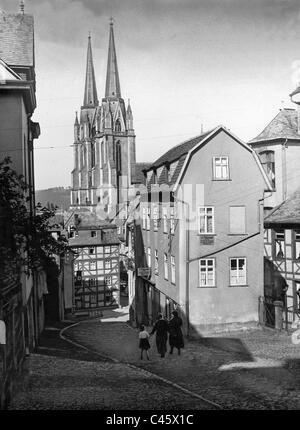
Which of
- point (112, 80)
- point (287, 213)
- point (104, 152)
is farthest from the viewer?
point (104, 152)

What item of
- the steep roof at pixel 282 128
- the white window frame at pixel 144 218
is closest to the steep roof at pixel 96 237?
the white window frame at pixel 144 218

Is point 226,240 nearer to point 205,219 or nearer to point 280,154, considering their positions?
point 205,219

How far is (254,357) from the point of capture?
1622 cm

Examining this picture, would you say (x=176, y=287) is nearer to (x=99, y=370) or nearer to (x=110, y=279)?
(x=99, y=370)

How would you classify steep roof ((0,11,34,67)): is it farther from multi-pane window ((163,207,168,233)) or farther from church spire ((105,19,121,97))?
church spire ((105,19,121,97))

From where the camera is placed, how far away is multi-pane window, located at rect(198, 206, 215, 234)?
22125mm

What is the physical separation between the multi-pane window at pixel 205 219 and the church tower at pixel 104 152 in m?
58.6

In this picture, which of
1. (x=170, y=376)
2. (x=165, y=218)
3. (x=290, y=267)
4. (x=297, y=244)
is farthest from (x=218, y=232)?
(x=170, y=376)

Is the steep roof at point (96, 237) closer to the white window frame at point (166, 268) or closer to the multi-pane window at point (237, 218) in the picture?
the white window frame at point (166, 268)

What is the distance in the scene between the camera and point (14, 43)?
17266 millimetres

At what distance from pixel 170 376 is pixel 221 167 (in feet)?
35.5

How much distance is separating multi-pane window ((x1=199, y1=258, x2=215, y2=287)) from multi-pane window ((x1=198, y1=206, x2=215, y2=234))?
128 centimetres

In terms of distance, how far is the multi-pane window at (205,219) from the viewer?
22.1 m

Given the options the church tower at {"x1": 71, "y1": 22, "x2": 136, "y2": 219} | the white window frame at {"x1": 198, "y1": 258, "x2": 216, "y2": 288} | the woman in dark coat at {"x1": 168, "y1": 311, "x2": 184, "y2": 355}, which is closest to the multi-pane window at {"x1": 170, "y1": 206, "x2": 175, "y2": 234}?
the white window frame at {"x1": 198, "y1": 258, "x2": 216, "y2": 288}
